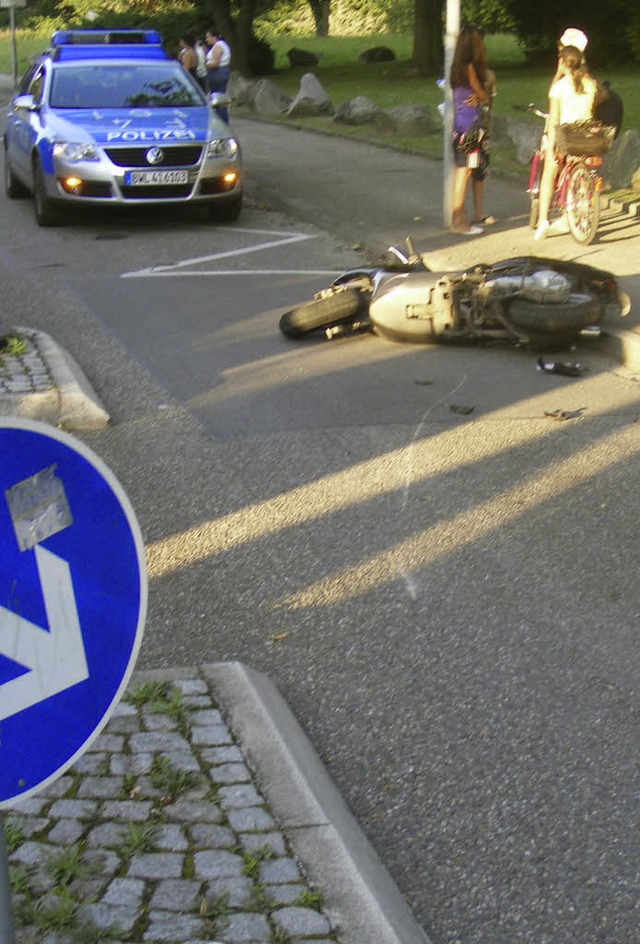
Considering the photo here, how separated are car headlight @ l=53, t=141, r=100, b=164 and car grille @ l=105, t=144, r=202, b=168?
15 cm

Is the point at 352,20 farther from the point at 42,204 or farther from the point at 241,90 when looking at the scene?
the point at 42,204

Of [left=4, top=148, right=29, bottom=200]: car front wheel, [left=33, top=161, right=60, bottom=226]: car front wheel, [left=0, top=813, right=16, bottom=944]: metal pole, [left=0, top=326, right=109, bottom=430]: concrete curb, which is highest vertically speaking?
[left=0, top=813, right=16, bottom=944]: metal pole

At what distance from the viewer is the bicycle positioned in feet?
40.2

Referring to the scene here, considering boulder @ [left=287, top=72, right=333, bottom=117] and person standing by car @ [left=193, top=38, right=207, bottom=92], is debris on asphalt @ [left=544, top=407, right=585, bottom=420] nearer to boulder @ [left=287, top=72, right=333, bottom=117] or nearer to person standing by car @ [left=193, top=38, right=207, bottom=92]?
person standing by car @ [left=193, top=38, right=207, bottom=92]

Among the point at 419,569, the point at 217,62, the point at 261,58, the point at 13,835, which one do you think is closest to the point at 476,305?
the point at 419,569

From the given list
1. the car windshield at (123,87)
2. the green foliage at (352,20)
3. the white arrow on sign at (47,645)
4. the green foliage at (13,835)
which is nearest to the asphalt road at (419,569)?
the green foliage at (13,835)

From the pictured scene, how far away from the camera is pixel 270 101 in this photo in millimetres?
29266

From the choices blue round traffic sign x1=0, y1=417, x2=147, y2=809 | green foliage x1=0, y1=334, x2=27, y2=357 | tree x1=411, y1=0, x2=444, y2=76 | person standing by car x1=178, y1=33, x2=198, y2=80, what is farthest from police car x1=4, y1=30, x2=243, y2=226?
tree x1=411, y1=0, x2=444, y2=76

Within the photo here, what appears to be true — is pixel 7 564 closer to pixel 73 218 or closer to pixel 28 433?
pixel 28 433

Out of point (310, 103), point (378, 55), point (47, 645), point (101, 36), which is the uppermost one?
point (47, 645)

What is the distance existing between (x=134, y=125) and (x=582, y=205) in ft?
16.6

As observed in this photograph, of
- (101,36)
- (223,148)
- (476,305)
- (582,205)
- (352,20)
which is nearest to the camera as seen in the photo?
(476,305)

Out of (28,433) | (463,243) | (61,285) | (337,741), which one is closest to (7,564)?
(28,433)

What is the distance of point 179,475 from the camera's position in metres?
7.02
